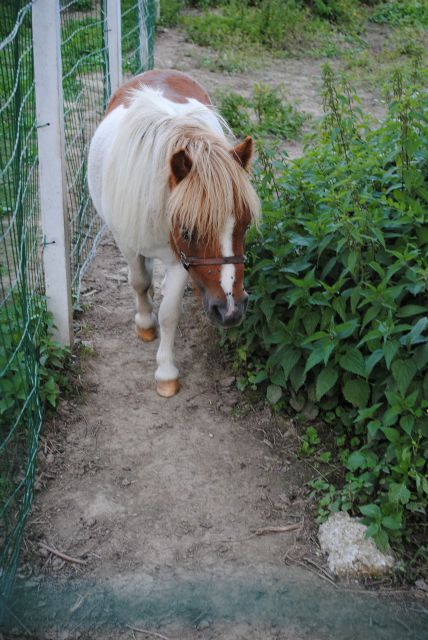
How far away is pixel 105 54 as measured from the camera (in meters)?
5.13

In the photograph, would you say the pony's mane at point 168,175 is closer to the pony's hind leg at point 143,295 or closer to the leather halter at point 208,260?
the leather halter at point 208,260

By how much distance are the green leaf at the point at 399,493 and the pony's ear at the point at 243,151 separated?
1.47m

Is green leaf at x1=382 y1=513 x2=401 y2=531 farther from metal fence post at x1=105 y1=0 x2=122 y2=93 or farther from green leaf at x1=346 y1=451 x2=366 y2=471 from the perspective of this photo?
metal fence post at x1=105 y1=0 x2=122 y2=93

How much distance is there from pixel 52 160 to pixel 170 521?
1.74 m

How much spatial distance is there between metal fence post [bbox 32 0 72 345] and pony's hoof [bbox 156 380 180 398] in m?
0.53

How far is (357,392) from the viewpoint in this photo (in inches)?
117

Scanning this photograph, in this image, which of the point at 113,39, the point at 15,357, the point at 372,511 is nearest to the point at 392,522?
the point at 372,511

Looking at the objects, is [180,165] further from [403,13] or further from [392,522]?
[403,13]

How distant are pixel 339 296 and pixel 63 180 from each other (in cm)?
144

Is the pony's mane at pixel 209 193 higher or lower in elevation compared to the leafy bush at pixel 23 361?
higher

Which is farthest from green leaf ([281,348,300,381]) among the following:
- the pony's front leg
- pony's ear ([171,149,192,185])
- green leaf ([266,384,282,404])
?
pony's ear ([171,149,192,185])

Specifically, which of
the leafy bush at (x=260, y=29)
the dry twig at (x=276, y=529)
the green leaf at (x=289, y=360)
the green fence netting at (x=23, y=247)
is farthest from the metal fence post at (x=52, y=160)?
the leafy bush at (x=260, y=29)

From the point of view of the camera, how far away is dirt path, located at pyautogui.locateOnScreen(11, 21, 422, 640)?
2453 mm

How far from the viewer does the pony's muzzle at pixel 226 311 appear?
2.92 metres
